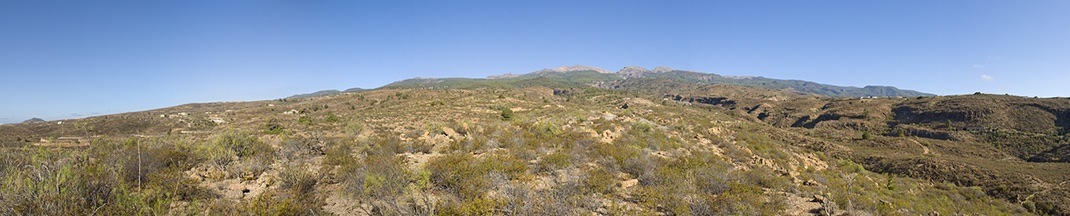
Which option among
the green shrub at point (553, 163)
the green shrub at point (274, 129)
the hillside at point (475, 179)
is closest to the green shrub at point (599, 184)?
the hillside at point (475, 179)

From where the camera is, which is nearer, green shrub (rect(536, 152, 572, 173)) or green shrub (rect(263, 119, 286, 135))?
green shrub (rect(536, 152, 572, 173))

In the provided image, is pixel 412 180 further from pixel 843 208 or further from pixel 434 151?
pixel 843 208

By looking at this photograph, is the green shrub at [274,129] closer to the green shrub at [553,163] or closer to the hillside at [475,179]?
the hillside at [475,179]

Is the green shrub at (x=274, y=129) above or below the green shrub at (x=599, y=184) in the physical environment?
above

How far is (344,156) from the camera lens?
890cm

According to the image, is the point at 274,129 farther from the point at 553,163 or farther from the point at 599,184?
the point at 599,184

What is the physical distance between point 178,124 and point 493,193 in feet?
118

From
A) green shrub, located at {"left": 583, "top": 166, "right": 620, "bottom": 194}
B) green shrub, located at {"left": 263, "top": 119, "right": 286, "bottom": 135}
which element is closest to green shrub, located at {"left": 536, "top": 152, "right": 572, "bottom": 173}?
green shrub, located at {"left": 583, "top": 166, "right": 620, "bottom": 194}

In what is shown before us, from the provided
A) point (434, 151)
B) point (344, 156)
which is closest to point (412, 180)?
point (344, 156)

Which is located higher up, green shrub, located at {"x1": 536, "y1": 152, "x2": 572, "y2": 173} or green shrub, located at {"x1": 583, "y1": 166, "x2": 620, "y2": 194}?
green shrub, located at {"x1": 536, "y1": 152, "x2": 572, "y2": 173}

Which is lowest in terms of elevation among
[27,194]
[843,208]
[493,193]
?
[843,208]

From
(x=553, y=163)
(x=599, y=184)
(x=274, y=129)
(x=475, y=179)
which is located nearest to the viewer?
(x=475, y=179)

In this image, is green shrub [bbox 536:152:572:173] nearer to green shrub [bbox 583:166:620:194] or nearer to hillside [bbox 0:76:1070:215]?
hillside [bbox 0:76:1070:215]

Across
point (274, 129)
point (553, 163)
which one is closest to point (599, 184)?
point (553, 163)
